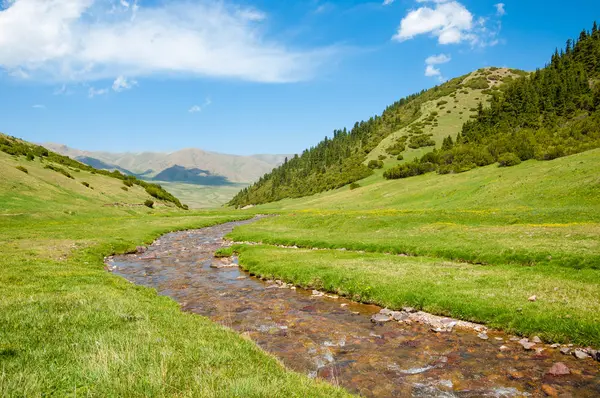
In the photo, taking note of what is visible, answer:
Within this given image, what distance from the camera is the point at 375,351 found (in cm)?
1278

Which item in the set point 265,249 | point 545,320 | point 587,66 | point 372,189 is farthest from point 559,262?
point 587,66

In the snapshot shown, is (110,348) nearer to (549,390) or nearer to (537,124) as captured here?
(549,390)

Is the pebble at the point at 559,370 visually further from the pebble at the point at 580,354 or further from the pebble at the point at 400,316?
the pebble at the point at 400,316

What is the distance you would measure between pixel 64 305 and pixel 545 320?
1863cm

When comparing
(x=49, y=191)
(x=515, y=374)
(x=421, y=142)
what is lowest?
(x=515, y=374)

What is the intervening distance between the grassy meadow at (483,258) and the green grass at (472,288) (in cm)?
5

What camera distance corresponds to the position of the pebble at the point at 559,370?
10.7m

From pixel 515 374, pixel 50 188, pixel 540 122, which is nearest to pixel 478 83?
pixel 540 122

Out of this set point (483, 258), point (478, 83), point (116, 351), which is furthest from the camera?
point (478, 83)

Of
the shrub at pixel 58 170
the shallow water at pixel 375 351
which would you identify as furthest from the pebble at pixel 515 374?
the shrub at pixel 58 170

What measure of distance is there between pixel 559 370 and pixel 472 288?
7.13 metres

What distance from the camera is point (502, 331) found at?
14.3m

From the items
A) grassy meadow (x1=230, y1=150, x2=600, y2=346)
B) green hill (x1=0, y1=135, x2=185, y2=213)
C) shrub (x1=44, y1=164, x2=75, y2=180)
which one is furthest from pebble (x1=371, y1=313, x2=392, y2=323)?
shrub (x1=44, y1=164, x2=75, y2=180)

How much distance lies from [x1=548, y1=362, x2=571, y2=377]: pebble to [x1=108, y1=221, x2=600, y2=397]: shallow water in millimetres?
174
